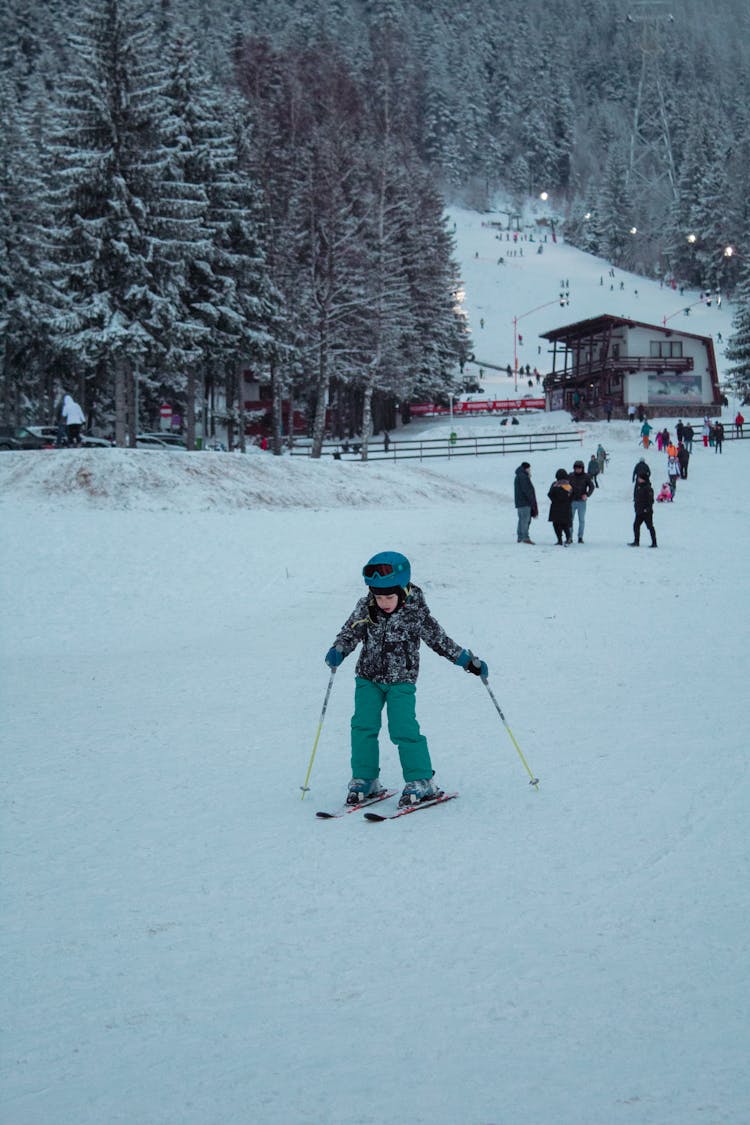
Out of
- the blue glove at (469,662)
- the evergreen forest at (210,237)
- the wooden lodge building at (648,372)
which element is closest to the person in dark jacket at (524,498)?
the evergreen forest at (210,237)

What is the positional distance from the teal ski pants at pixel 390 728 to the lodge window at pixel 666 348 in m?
59.8

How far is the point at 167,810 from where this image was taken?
6203 mm

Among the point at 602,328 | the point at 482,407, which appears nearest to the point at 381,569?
the point at 482,407

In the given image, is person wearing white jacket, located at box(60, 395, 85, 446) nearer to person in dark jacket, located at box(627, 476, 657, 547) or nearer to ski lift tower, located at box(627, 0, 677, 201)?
person in dark jacket, located at box(627, 476, 657, 547)

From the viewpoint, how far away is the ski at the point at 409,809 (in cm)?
576

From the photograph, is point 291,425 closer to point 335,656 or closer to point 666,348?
point 666,348

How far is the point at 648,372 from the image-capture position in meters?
60.3

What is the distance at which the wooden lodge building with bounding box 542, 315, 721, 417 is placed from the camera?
59.7 metres

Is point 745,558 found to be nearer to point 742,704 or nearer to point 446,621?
point 446,621

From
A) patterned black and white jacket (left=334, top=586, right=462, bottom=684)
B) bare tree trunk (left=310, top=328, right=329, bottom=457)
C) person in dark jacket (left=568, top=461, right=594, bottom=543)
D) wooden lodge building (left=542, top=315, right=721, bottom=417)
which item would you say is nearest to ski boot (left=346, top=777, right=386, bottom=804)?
patterned black and white jacket (left=334, top=586, right=462, bottom=684)

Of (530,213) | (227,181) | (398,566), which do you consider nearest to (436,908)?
(398,566)

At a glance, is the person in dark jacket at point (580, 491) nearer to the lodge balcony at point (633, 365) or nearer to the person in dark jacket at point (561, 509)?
the person in dark jacket at point (561, 509)

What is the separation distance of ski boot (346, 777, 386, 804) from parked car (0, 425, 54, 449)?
1034 inches

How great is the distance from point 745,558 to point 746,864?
15.3 m
